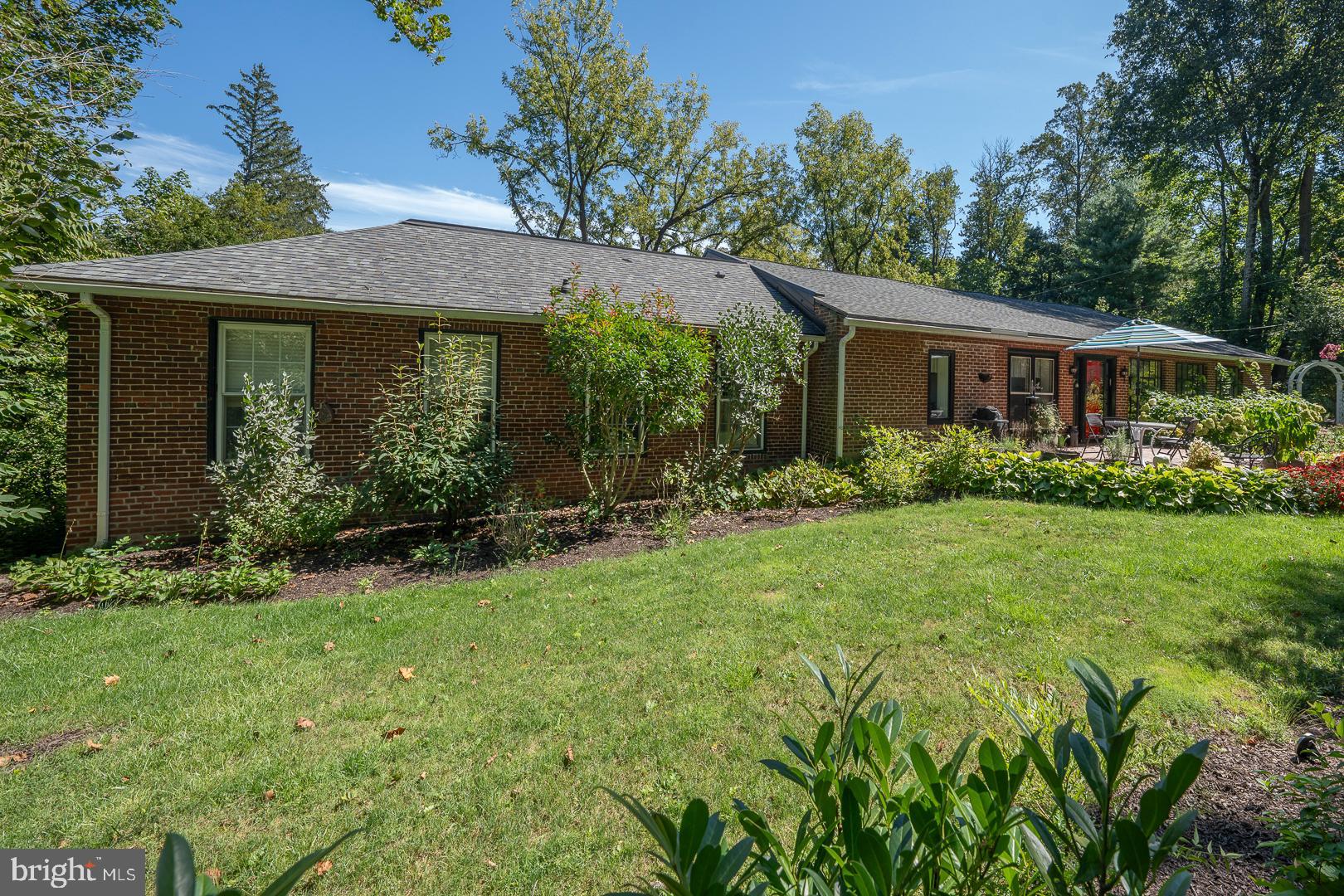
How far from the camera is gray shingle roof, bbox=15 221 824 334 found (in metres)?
7.48

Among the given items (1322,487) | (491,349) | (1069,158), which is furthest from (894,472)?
(1069,158)

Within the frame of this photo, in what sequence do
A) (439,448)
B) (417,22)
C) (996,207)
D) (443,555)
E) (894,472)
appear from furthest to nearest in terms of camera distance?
(996,207) < (894,472) < (439,448) < (443,555) < (417,22)

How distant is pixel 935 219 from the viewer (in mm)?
36125

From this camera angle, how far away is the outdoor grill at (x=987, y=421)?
1316cm

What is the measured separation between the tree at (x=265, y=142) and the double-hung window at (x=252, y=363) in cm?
3405

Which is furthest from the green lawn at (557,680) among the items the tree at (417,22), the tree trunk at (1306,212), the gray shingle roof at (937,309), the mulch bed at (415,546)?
the tree trunk at (1306,212)

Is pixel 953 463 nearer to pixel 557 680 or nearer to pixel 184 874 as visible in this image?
A: pixel 557 680

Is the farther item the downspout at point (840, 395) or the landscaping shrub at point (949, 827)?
the downspout at point (840, 395)

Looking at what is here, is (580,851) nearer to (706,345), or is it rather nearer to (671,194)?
(706,345)

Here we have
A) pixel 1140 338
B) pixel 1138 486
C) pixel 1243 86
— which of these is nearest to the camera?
pixel 1138 486

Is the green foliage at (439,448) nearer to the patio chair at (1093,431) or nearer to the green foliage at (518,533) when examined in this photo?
the green foliage at (518,533)

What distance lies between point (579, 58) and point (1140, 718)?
93.1 ft

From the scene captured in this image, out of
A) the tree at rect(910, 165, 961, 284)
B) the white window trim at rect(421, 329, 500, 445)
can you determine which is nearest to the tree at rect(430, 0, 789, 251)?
the tree at rect(910, 165, 961, 284)

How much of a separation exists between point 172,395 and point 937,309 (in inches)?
553
